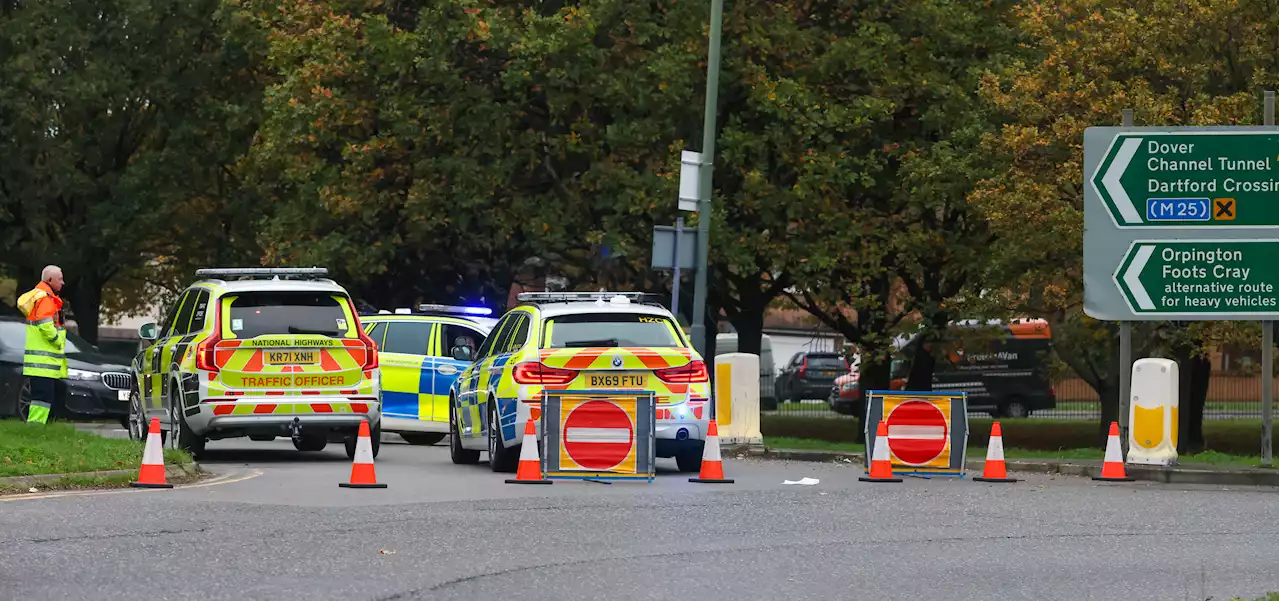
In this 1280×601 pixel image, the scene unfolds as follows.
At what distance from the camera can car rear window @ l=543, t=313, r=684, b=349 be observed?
18844 millimetres

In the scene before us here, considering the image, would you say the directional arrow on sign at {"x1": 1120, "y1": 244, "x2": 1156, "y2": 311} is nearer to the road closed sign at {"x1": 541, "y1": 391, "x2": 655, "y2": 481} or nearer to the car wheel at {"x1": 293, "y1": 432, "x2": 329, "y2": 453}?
the road closed sign at {"x1": 541, "y1": 391, "x2": 655, "y2": 481}

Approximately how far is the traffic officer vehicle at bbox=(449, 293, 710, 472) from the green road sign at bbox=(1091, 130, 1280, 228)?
192 inches

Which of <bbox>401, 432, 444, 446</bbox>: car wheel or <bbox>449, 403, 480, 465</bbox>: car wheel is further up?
<bbox>449, 403, 480, 465</bbox>: car wheel

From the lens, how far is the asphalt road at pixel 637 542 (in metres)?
10.3

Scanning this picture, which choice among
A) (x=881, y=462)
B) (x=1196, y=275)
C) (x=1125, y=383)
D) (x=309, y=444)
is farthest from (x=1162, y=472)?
(x=309, y=444)

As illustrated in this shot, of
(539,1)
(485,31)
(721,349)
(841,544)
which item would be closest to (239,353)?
(841,544)

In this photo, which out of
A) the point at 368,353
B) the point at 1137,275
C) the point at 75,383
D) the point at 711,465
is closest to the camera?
the point at 711,465

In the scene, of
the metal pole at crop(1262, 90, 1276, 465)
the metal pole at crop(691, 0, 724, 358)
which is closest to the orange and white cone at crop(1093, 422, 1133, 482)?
the metal pole at crop(1262, 90, 1276, 465)

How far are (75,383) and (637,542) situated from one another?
17305 millimetres

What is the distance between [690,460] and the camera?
19.6 m

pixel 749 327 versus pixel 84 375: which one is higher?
pixel 749 327

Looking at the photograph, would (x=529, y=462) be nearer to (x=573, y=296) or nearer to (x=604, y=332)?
(x=604, y=332)

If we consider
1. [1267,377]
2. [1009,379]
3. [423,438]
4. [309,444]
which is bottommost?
[423,438]

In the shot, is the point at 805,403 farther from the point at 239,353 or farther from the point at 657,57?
the point at 239,353
